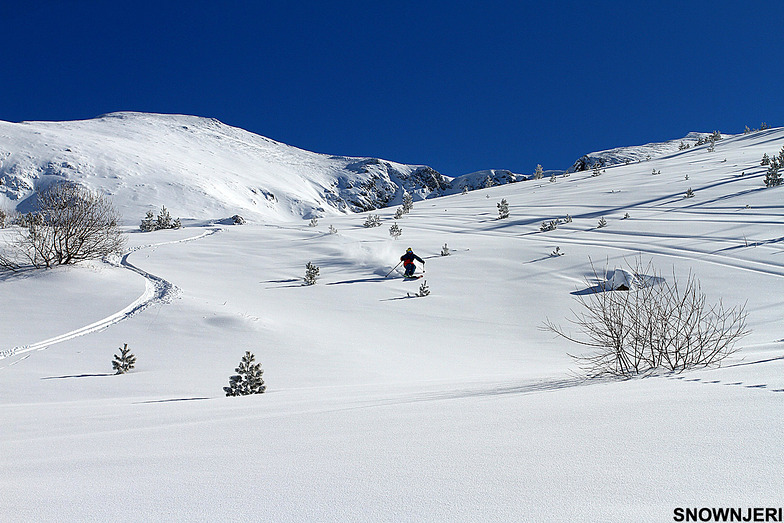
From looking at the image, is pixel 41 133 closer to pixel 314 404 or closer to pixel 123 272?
pixel 123 272

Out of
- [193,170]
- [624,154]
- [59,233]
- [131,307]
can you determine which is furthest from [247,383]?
[624,154]

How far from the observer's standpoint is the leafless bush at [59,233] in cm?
914

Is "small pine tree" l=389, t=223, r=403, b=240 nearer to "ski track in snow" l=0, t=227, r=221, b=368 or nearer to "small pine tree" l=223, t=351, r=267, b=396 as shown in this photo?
"ski track in snow" l=0, t=227, r=221, b=368

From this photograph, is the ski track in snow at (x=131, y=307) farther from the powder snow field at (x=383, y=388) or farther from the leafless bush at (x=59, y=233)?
the leafless bush at (x=59, y=233)

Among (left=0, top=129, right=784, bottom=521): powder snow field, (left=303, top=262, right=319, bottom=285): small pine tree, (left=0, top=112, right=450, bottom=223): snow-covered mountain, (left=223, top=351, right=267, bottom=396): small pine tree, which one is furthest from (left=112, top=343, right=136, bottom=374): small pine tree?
(left=0, top=112, right=450, bottom=223): snow-covered mountain

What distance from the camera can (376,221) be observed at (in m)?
17.3

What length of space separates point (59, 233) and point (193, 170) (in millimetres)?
33531

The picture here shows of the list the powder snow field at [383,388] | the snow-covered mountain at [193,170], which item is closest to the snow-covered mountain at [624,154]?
the snow-covered mountain at [193,170]

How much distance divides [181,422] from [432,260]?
29.2 ft

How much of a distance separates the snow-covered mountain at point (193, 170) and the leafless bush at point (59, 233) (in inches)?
692

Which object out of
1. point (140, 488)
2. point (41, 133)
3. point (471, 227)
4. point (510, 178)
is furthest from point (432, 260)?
point (510, 178)

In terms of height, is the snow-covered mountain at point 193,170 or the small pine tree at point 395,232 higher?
the snow-covered mountain at point 193,170

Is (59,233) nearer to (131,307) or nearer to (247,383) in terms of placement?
(131,307)

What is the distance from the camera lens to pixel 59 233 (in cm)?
934
